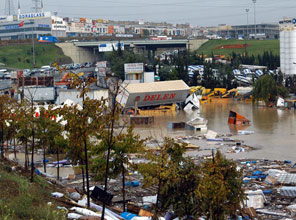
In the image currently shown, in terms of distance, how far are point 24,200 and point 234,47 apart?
75633 millimetres

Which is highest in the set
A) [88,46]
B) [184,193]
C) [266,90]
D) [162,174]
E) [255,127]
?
[88,46]

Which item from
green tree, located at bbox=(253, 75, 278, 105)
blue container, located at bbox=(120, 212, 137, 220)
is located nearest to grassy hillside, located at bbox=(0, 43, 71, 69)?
green tree, located at bbox=(253, 75, 278, 105)

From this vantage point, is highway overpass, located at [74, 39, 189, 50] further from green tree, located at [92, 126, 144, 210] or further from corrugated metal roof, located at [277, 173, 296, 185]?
green tree, located at [92, 126, 144, 210]

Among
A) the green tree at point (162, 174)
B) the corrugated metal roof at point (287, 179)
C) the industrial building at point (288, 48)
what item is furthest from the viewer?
the industrial building at point (288, 48)

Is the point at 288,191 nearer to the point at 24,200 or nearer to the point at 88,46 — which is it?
the point at 24,200

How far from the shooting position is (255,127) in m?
25.8

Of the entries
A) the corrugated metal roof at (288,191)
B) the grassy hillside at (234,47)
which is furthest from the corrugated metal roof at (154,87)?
the grassy hillside at (234,47)

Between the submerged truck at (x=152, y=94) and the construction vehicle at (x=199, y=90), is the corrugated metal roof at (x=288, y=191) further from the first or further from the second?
the construction vehicle at (x=199, y=90)


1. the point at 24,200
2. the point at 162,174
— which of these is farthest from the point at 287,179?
the point at 24,200

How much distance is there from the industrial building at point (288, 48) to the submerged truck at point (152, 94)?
1582cm

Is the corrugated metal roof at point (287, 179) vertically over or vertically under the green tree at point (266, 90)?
under

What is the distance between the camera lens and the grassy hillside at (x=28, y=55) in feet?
218

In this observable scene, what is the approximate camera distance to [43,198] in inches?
376

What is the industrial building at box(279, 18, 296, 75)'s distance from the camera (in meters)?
48.2
